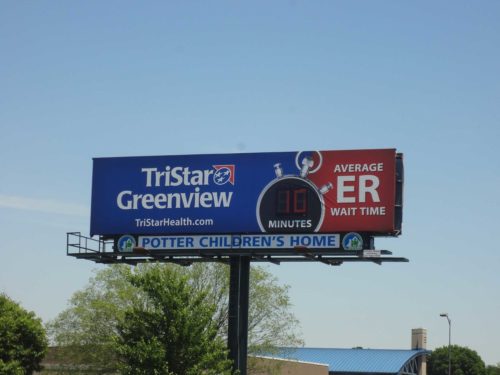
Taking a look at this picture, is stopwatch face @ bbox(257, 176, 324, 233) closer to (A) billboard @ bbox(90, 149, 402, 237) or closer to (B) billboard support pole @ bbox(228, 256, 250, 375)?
(A) billboard @ bbox(90, 149, 402, 237)

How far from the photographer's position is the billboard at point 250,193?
43.7 m

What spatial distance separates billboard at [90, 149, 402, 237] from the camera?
4372 cm

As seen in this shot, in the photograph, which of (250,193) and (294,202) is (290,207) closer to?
(294,202)

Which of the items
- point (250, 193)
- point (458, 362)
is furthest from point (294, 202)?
point (458, 362)

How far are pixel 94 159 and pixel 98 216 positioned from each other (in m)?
2.93

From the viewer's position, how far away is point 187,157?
4650cm

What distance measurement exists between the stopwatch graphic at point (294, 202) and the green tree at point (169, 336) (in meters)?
6.56

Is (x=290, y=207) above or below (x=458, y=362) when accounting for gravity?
above

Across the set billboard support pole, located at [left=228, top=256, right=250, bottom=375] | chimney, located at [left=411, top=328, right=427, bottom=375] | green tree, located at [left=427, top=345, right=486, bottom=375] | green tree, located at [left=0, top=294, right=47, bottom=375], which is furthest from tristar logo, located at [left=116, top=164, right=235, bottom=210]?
green tree, located at [left=427, top=345, right=486, bottom=375]

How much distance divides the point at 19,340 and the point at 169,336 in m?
14.9

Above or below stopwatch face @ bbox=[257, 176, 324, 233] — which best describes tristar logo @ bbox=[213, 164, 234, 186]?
above

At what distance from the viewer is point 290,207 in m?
44.5

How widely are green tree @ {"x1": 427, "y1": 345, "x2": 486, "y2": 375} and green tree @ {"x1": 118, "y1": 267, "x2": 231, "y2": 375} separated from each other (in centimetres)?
11283

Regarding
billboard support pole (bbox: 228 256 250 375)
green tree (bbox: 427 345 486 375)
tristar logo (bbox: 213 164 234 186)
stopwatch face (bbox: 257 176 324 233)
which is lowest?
green tree (bbox: 427 345 486 375)
